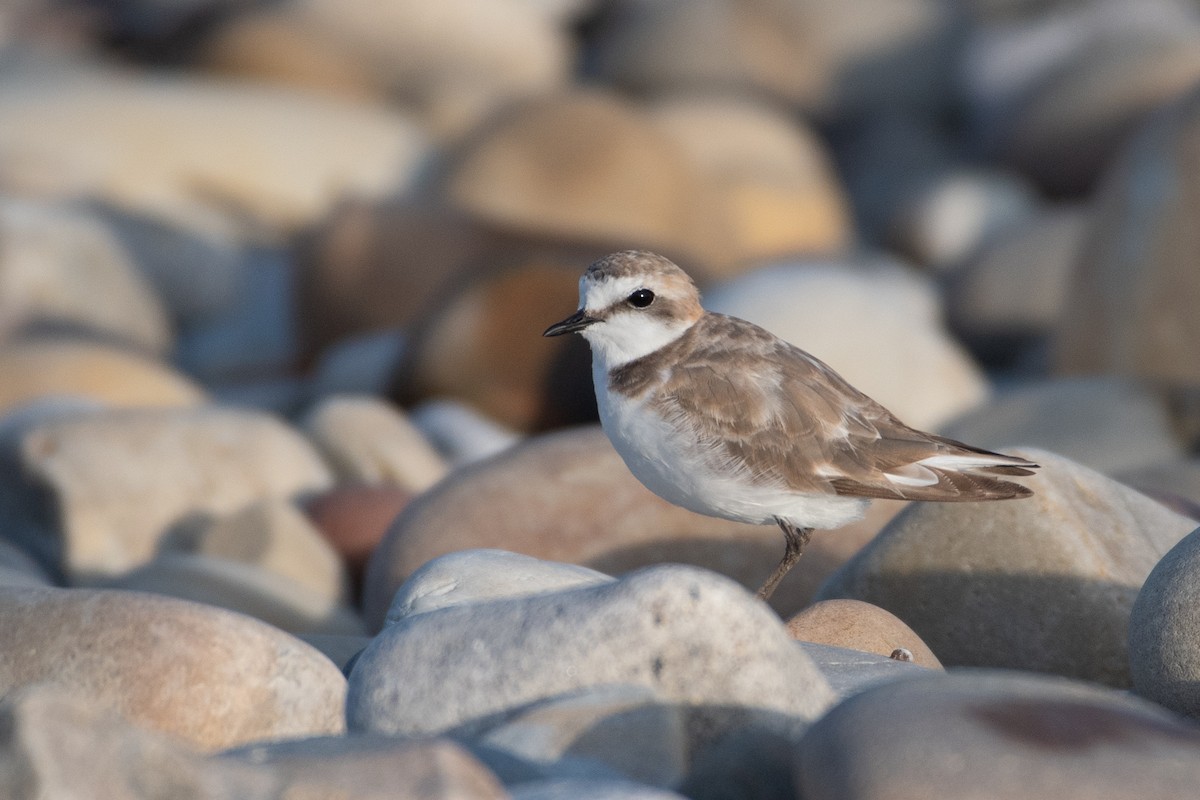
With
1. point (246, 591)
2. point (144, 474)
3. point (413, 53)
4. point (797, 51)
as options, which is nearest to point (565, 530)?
point (246, 591)

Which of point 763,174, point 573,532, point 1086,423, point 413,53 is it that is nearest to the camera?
point 573,532

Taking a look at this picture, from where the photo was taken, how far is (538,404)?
443 inches

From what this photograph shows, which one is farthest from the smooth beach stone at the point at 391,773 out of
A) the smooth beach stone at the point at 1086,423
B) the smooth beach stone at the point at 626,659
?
the smooth beach stone at the point at 1086,423

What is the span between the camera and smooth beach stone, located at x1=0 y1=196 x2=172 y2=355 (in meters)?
12.5

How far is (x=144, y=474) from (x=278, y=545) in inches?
43.2

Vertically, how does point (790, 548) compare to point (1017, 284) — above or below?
above

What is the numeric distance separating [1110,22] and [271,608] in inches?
714

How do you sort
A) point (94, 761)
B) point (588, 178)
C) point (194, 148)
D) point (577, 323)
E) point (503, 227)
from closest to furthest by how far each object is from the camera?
point (94, 761) → point (577, 323) → point (503, 227) → point (588, 178) → point (194, 148)

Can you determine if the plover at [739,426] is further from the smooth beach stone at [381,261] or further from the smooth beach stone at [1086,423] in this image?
the smooth beach stone at [381,261]

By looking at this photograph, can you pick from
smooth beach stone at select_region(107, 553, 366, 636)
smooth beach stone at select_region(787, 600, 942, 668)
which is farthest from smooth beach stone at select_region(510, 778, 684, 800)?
smooth beach stone at select_region(107, 553, 366, 636)

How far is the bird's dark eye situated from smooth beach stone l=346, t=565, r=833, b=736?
1355 millimetres

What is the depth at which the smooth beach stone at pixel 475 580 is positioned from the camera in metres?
4.59

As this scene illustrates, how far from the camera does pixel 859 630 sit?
4.86 metres

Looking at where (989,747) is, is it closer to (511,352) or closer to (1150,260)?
(1150,260)
